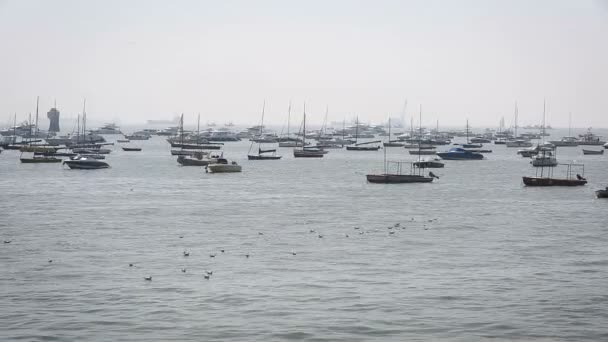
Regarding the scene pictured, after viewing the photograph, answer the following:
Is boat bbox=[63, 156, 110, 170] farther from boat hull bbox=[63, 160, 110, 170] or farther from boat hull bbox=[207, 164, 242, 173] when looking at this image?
boat hull bbox=[207, 164, 242, 173]

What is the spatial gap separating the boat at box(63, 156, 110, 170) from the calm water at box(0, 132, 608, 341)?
116 ft

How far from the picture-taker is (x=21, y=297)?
120ft

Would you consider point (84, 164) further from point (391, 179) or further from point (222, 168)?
point (391, 179)

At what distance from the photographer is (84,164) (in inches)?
4803

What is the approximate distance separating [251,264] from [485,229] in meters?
22.5

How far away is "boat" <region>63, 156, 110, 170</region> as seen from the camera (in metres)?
121

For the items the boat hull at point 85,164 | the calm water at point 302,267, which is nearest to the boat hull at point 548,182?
the calm water at point 302,267

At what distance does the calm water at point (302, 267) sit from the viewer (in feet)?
108

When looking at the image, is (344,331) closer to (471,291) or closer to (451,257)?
(471,291)

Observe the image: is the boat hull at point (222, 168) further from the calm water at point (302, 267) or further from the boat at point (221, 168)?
the calm water at point (302, 267)

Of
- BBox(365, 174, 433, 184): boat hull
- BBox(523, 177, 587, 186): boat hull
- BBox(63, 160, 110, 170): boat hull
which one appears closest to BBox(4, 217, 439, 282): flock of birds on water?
BBox(365, 174, 433, 184): boat hull

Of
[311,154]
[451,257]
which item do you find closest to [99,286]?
[451,257]

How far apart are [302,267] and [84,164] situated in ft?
278

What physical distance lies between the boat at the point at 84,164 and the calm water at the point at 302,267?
35.4 metres
